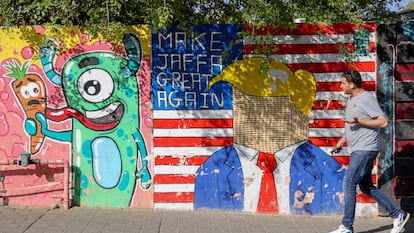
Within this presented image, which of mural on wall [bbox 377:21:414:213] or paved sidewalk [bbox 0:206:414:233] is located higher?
mural on wall [bbox 377:21:414:213]

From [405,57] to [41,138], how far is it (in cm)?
490

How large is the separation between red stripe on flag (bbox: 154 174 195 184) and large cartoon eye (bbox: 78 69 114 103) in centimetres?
128

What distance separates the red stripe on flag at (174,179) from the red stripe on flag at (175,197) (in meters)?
0.15

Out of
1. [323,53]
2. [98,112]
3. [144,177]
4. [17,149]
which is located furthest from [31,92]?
[323,53]

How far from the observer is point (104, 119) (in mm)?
6438

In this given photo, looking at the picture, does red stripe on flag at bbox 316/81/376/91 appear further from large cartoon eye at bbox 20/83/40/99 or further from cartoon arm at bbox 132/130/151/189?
large cartoon eye at bbox 20/83/40/99

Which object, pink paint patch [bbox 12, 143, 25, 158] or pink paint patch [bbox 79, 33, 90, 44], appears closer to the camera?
pink paint patch [bbox 79, 33, 90, 44]

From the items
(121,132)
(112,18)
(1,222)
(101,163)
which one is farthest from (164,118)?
(1,222)

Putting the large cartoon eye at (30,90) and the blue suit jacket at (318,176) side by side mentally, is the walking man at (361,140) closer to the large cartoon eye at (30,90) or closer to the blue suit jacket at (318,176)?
the blue suit jacket at (318,176)

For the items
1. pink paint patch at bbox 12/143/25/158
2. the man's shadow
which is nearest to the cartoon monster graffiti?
pink paint patch at bbox 12/143/25/158

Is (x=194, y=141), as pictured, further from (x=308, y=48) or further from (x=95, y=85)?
(x=308, y=48)

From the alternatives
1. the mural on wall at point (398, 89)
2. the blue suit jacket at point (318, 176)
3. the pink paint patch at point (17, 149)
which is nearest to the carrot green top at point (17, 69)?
the pink paint patch at point (17, 149)

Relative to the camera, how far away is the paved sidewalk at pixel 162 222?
5.72m

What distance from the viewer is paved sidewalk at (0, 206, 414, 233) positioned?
572 cm
